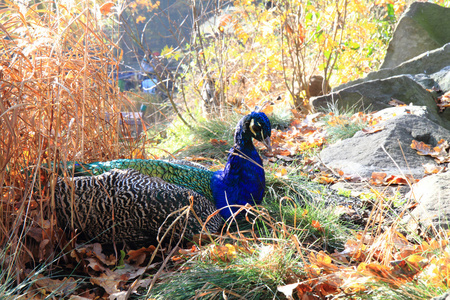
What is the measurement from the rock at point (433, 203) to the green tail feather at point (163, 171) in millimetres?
1367

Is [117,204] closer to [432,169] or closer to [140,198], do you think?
[140,198]

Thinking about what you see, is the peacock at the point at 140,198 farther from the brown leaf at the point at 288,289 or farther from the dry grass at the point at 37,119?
the brown leaf at the point at 288,289

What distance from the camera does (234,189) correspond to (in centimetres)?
288

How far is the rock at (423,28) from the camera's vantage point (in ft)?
23.5

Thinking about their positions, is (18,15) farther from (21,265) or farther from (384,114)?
(384,114)

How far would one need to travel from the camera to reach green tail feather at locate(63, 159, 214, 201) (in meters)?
2.70

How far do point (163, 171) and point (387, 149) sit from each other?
224 cm

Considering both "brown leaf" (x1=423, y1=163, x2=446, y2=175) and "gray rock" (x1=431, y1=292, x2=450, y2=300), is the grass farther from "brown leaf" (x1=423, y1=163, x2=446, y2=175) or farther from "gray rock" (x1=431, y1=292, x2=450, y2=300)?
"gray rock" (x1=431, y1=292, x2=450, y2=300)

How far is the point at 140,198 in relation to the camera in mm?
2512

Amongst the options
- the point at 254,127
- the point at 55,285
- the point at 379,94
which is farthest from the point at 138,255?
the point at 379,94

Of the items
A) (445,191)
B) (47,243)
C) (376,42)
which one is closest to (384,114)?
(445,191)

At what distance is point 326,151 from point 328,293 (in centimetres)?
250

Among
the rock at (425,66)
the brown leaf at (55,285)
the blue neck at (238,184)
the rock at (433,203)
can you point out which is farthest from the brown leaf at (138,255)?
the rock at (425,66)

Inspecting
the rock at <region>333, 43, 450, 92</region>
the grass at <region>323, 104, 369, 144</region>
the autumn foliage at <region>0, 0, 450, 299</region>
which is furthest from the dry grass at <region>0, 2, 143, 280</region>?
the rock at <region>333, 43, 450, 92</region>
